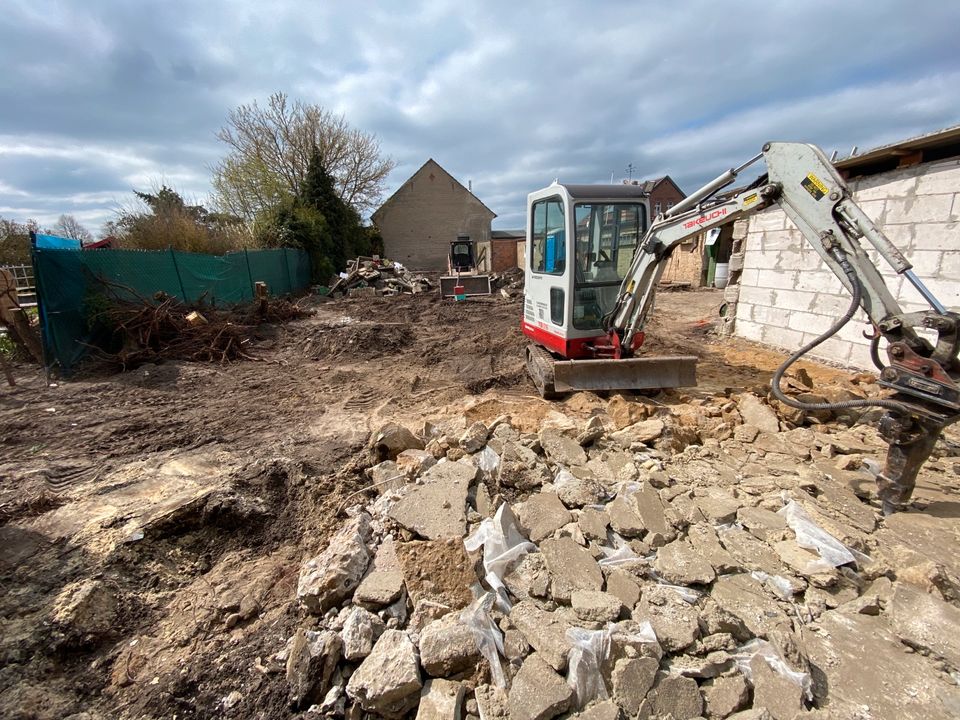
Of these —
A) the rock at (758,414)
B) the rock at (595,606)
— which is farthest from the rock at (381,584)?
the rock at (758,414)

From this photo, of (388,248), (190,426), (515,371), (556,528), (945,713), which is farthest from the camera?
(388,248)

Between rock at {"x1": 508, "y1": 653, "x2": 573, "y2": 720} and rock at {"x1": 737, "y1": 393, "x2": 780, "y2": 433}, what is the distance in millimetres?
3600

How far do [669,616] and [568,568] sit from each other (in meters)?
0.56

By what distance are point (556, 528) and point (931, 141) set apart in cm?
701

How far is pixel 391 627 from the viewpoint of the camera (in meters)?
2.27

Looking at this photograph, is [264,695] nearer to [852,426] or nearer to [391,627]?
[391,627]

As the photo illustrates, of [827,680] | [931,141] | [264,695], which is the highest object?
[931,141]

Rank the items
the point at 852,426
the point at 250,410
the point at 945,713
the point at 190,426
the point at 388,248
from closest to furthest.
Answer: the point at 945,713
the point at 852,426
the point at 190,426
the point at 250,410
the point at 388,248

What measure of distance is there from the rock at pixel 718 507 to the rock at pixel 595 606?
1.15m

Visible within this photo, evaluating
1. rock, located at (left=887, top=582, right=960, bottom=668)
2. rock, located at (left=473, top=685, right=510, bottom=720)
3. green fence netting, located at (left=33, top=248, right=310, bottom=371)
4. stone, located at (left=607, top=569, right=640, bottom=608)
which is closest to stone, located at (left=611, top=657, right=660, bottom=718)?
stone, located at (left=607, top=569, right=640, bottom=608)

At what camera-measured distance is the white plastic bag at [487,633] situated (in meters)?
1.98

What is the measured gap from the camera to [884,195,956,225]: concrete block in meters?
5.36

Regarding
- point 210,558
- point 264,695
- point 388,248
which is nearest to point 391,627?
point 264,695

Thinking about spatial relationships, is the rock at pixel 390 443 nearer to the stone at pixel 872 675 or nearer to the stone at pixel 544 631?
the stone at pixel 544 631
